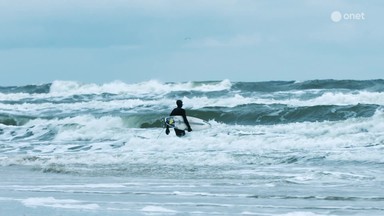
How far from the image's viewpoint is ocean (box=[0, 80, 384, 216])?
9391 millimetres

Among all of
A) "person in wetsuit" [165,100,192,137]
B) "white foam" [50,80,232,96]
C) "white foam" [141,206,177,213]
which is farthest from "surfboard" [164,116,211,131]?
"white foam" [50,80,232,96]

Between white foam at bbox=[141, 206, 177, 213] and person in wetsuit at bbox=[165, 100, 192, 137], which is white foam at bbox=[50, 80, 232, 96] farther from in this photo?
white foam at bbox=[141, 206, 177, 213]

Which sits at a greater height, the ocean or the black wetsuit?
the black wetsuit

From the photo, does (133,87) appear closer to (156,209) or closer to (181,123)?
(181,123)

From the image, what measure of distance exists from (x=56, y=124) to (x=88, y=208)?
54.8 feet

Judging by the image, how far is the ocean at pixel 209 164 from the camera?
9.39 metres

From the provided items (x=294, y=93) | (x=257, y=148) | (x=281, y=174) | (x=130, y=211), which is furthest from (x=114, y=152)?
(x=294, y=93)

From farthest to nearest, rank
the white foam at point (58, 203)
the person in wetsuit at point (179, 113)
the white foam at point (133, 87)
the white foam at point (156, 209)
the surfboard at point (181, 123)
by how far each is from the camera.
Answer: the white foam at point (133, 87) → the surfboard at point (181, 123) → the person in wetsuit at point (179, 113) → the white foam at point (58, 203) → the white foam at point (156, 209)

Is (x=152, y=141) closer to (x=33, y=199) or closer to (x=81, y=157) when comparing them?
(x=81, y=157)

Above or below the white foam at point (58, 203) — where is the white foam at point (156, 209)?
below

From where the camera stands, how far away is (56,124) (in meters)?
25.5

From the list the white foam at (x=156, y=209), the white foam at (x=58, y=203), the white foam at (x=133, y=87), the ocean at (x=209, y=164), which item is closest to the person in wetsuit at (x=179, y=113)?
the ocean at (x=209, y=164)

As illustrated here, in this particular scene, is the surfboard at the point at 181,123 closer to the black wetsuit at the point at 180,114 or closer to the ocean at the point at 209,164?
the black wetsuit at the point at 180,114

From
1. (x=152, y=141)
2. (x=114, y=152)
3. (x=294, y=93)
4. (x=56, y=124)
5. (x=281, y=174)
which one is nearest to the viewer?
(x=281, y=174)
